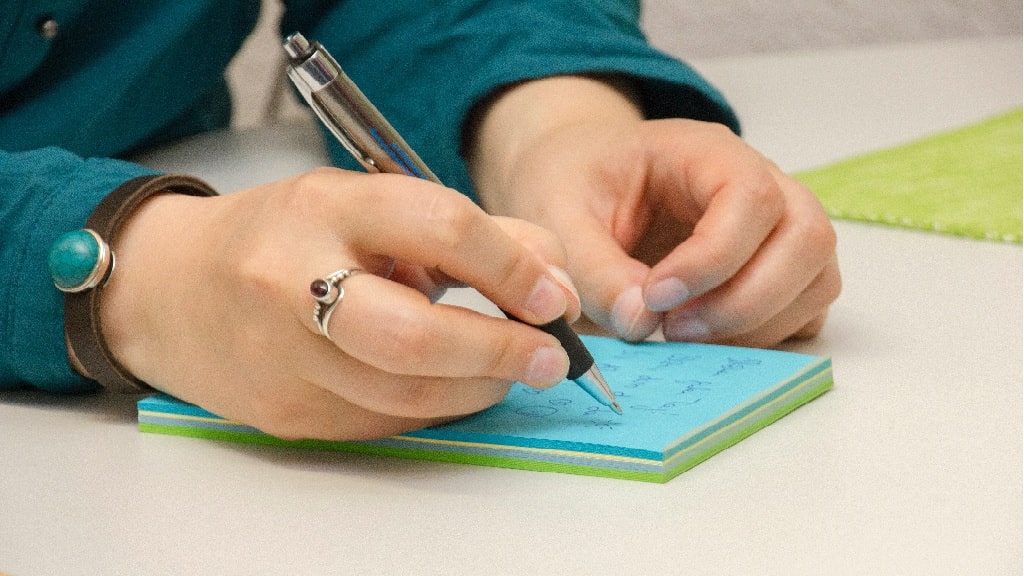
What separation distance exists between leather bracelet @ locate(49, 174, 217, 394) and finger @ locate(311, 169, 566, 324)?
0.46 feet

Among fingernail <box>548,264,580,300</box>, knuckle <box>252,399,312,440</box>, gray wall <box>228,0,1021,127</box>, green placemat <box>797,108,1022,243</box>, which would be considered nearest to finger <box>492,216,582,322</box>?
fingernail <box>548,264,580,300</box>

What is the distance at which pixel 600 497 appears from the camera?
0.40 metres

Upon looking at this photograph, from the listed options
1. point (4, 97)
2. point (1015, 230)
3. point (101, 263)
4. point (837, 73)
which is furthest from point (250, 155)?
point (837, 73)

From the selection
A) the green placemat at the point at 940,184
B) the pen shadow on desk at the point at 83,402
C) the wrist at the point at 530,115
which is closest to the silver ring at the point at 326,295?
the pen shadow on desk at the point at 83,402

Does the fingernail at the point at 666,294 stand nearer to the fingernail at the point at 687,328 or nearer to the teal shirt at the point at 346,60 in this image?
the fingernail at the point at 687,328

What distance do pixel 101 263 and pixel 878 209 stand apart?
0.53 m

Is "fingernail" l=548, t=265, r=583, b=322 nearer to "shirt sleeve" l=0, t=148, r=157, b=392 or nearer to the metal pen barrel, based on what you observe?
the metal pen barrel

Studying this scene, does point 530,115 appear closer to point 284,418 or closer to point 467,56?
point 467,56

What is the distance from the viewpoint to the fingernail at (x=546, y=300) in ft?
1.39

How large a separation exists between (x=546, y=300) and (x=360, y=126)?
0.09m

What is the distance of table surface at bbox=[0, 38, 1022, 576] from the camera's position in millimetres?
356

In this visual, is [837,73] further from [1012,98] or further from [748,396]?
[748,396]

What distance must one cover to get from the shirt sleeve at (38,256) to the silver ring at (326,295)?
17 centimetres

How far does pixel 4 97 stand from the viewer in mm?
807
